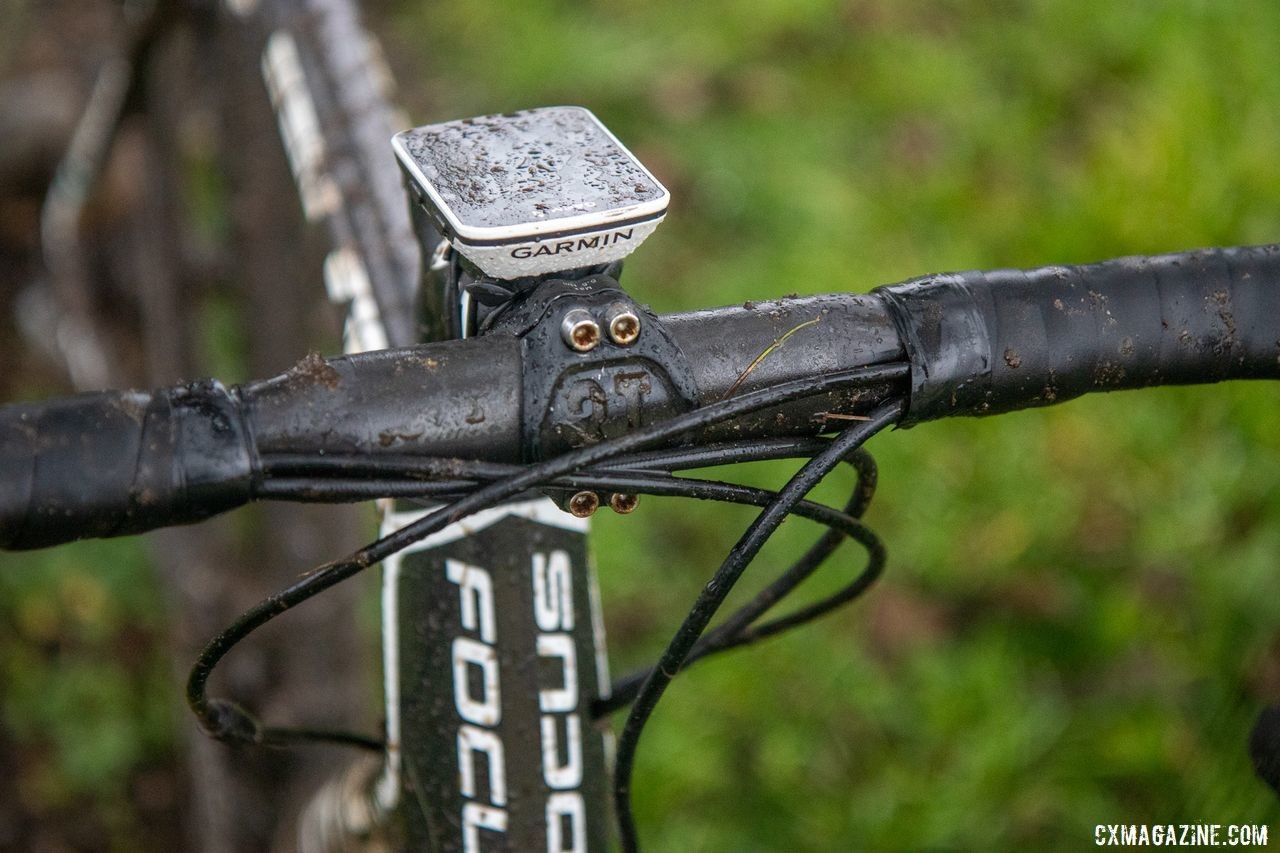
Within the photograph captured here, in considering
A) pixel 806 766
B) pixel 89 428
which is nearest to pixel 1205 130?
pixel 806 766

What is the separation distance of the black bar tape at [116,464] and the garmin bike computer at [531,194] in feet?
0.52

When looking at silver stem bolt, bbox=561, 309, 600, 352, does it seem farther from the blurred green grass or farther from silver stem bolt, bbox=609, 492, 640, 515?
the blurred green grass

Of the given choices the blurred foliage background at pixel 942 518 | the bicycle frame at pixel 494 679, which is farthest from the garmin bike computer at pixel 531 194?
the blurred foliage background at pixel 942 518

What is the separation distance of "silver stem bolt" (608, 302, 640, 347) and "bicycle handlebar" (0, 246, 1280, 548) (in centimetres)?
3

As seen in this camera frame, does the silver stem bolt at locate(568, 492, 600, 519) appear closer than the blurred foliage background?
Yes

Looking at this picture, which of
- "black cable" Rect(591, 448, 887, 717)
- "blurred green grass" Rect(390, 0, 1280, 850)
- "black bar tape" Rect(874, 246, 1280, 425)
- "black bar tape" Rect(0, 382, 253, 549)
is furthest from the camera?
"blurred green grass" Rect(390, 0, 1280, 850)

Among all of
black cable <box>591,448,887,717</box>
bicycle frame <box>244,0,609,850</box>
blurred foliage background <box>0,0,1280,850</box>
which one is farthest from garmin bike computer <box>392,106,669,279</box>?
blurred foliage background <box>0,0,1280,850</box>

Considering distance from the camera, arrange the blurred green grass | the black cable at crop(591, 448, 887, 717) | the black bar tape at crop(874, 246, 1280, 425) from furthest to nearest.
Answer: the blurred green grass → the black cable at crop(591, 448, 887, 717) → the black bar tape at crop(874, 246, 1280, 425)

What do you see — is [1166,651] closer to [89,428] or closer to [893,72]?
[893,72]

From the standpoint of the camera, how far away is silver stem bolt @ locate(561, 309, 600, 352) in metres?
0.64

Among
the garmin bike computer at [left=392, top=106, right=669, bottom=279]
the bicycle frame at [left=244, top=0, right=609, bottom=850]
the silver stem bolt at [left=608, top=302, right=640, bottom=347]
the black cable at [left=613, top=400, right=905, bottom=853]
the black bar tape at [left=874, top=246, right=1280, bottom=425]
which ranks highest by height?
the garmin bike computer at [left=392, top=106, right=669, bottom=279]

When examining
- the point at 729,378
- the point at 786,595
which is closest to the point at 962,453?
the point at 786,595

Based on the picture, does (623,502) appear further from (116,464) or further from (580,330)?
(116,464)

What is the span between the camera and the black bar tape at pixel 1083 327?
68 cm
